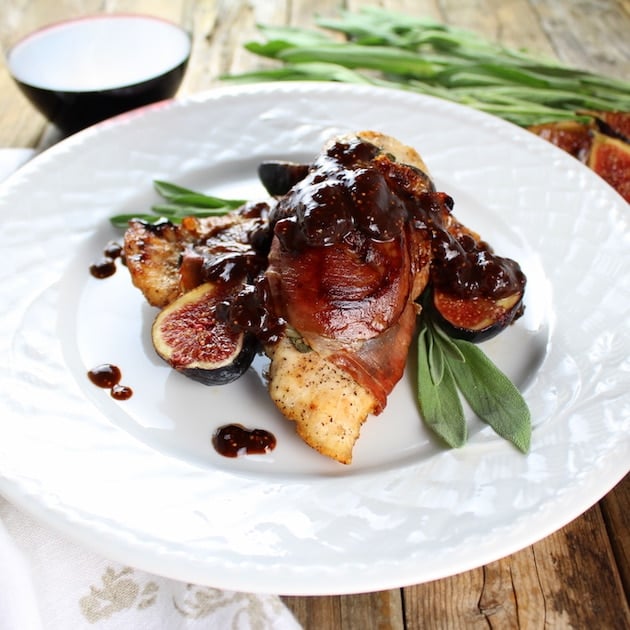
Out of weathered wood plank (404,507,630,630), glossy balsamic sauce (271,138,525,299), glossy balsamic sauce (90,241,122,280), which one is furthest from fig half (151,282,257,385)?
weathered wood plank (404,507,630,630)

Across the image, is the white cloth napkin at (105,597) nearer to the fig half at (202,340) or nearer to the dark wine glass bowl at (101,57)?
the fig half at (202,340)

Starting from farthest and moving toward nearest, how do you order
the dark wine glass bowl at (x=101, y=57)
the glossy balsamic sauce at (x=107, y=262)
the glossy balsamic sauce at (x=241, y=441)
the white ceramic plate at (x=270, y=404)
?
the dark wine glass bowl at (x=101, y=57), the glossy balsamic sauce at (x=107, y=262), the glossy balsamic sauce at (x=241, y=441), the white ceramic plate at (x=270, y=404)

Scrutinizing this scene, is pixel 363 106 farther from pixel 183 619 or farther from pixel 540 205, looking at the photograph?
pixel 183 619

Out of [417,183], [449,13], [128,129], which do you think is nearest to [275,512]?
[417,183]

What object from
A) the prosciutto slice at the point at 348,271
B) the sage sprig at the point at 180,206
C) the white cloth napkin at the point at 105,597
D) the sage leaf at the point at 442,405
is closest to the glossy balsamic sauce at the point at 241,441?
the prosciutto slice at the point at 348,271

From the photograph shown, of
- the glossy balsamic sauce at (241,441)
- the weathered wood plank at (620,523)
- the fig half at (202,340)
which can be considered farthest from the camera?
the fig half at (202,340)
